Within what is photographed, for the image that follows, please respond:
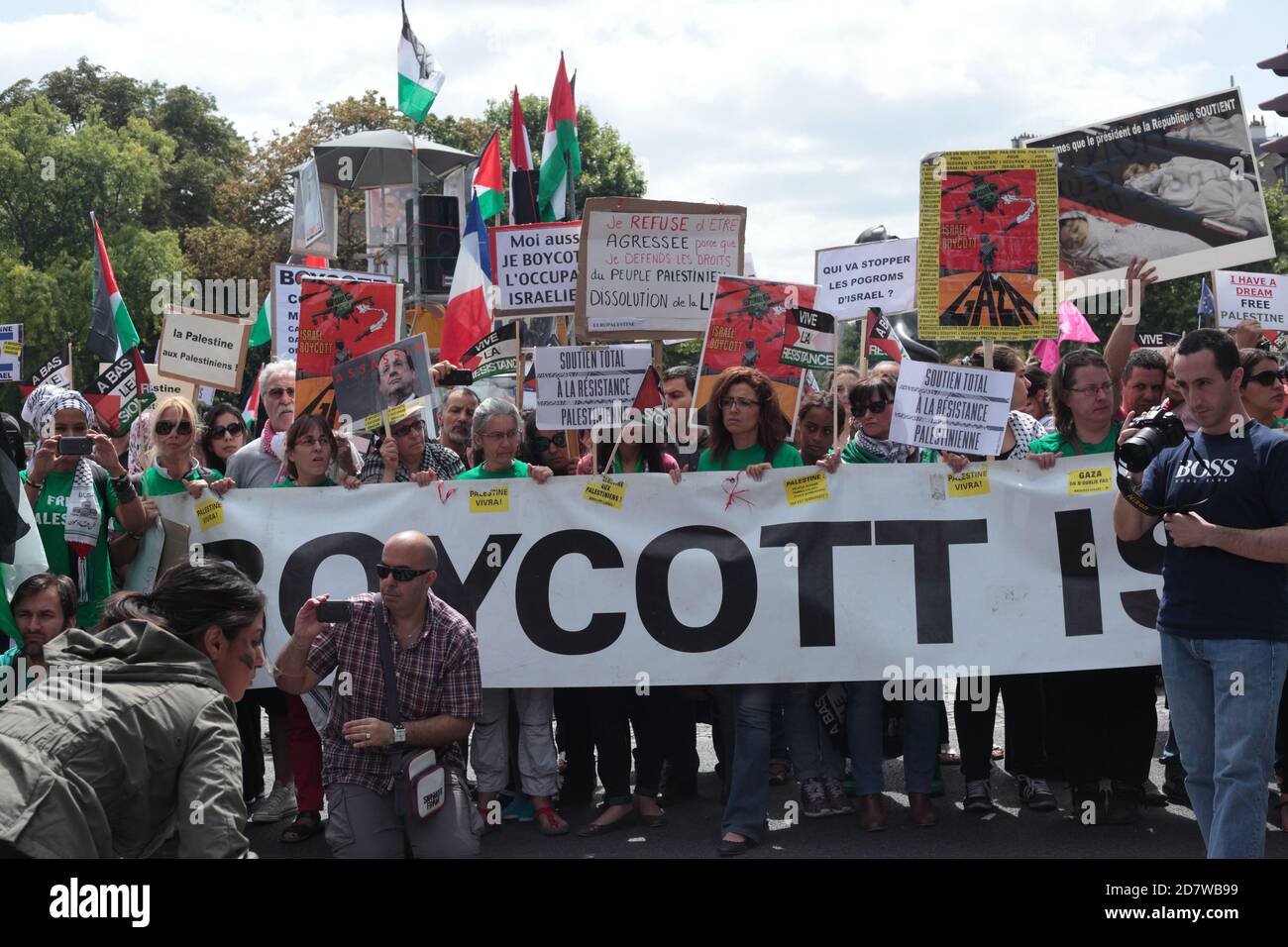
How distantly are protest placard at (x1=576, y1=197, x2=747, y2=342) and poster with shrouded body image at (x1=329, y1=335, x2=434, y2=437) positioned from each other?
1.02 metres

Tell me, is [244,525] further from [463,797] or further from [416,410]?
[463,797]

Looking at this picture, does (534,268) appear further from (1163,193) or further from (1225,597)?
(1225,597)

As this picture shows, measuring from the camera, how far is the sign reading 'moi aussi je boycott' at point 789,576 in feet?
21.4

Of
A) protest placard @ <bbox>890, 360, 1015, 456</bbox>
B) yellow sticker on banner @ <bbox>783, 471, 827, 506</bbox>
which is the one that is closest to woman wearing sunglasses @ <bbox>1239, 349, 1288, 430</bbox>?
protest placard @ <bbox>890, 360, 1015, 456</bbox>

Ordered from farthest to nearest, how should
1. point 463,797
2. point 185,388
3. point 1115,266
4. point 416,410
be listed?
point 185,388 → point 1115,266 → point 416,410 → point 463,797

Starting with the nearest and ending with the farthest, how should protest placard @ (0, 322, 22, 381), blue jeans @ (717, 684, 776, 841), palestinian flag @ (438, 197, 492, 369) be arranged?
blue jeans @ (717, 684, 776, 841), palestinian flag @ (438, 197, 492, 369), protest placard @ (0, 322, 22, 381)

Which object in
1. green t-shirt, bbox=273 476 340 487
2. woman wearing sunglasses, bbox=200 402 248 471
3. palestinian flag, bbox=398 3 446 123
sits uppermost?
palestinian flag, bbox=398 3 446 123

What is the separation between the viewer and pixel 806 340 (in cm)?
716

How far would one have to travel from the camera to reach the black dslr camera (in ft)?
16.2

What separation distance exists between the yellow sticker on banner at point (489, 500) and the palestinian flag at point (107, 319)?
7.39 metres

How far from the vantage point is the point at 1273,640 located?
15.4 ft

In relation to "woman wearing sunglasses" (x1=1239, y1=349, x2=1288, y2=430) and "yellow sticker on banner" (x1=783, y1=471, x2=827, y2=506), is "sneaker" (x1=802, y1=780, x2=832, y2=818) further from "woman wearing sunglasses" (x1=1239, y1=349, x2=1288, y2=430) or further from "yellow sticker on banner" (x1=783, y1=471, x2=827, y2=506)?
"woman wearing sunglasses" (x1=1239, y1=349, x2=1288, y2=430)

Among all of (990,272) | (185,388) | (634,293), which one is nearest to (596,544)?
(634,293)
